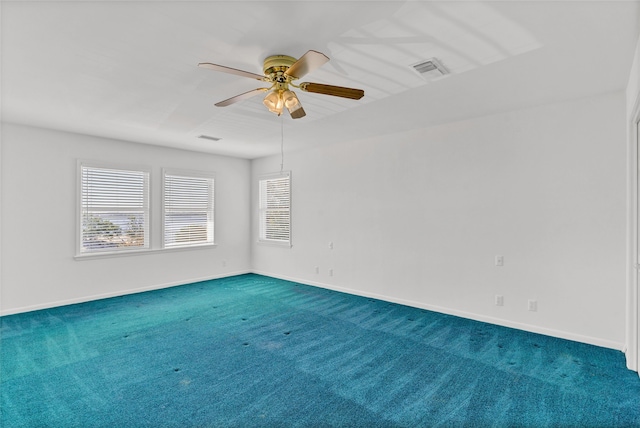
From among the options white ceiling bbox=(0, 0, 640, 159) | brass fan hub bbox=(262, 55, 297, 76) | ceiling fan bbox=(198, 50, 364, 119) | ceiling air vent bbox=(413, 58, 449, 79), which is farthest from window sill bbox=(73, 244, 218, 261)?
ceiling air vent bbox=(413, 58, 449, 79)

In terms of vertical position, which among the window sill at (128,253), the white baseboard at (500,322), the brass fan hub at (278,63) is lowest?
the white baseboard at (500,322)

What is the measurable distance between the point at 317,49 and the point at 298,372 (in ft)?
8.73

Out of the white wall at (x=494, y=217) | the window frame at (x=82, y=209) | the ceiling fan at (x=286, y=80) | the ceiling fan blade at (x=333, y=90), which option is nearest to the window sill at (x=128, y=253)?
the window frame at (x=82, y=209)

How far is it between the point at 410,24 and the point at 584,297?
11.1 feet

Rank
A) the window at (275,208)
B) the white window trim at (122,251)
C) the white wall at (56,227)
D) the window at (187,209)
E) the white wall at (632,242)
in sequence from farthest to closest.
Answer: the window at (275,208) < the window at (187,209) < the white window trim at (122,251) < the white wall at (56,227) < the white wall at (632,242)

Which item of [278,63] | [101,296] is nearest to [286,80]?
[278,63]

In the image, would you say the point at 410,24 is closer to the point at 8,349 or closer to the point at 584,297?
the point at 584,297

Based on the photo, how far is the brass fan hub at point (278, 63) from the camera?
97.3 inches

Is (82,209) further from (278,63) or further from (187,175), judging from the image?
(278,63)

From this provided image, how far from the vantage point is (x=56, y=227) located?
4801 mm

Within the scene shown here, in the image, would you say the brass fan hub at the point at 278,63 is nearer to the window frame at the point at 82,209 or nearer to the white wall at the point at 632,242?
the white wall at the point at 632,242

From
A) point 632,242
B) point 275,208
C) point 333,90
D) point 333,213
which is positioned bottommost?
point 632,242

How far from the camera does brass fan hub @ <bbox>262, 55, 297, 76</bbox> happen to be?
2473mm

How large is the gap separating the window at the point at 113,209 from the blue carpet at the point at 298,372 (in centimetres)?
127
